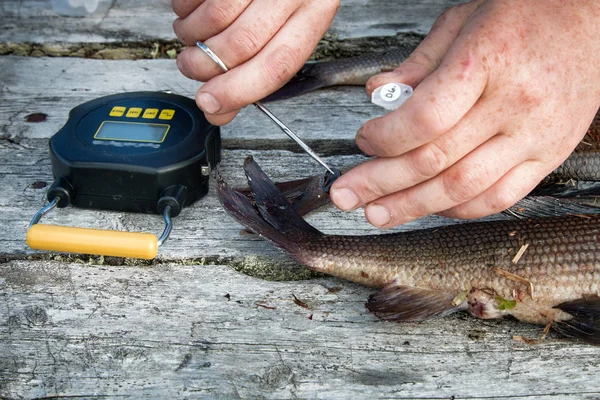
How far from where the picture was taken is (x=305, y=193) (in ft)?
7.98

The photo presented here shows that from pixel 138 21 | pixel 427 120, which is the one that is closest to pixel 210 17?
pixel 427 120

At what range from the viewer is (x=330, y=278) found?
7.21 ft

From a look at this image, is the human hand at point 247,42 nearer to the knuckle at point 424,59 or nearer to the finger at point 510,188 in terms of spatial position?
the knuckle at point 424,59

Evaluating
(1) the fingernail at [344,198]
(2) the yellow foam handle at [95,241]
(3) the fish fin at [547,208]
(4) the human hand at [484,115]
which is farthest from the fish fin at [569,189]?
(2) the yellow foam handle at [95,241]

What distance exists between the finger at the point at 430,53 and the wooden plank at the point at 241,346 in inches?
26.6

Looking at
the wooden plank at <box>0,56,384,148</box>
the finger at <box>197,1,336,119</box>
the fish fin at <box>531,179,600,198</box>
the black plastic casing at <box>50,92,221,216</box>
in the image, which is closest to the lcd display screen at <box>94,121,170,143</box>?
the black plastic casing at <box>50,92,221,216</box>

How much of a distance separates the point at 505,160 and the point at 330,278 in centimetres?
68

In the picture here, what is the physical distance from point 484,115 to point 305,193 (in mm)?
831

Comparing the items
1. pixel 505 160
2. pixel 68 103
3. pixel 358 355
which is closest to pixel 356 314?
pixel 358 355

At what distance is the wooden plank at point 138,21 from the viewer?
12.0 feet

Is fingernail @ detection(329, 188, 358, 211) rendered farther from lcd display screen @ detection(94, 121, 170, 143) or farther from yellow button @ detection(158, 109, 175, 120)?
yellow button @ detection(158, 109, 175, 120)

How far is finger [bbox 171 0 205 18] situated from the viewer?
2055 millimetres

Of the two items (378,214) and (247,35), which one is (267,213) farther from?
(247,35)

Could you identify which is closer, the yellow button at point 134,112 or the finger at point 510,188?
the finger at point 510,188
